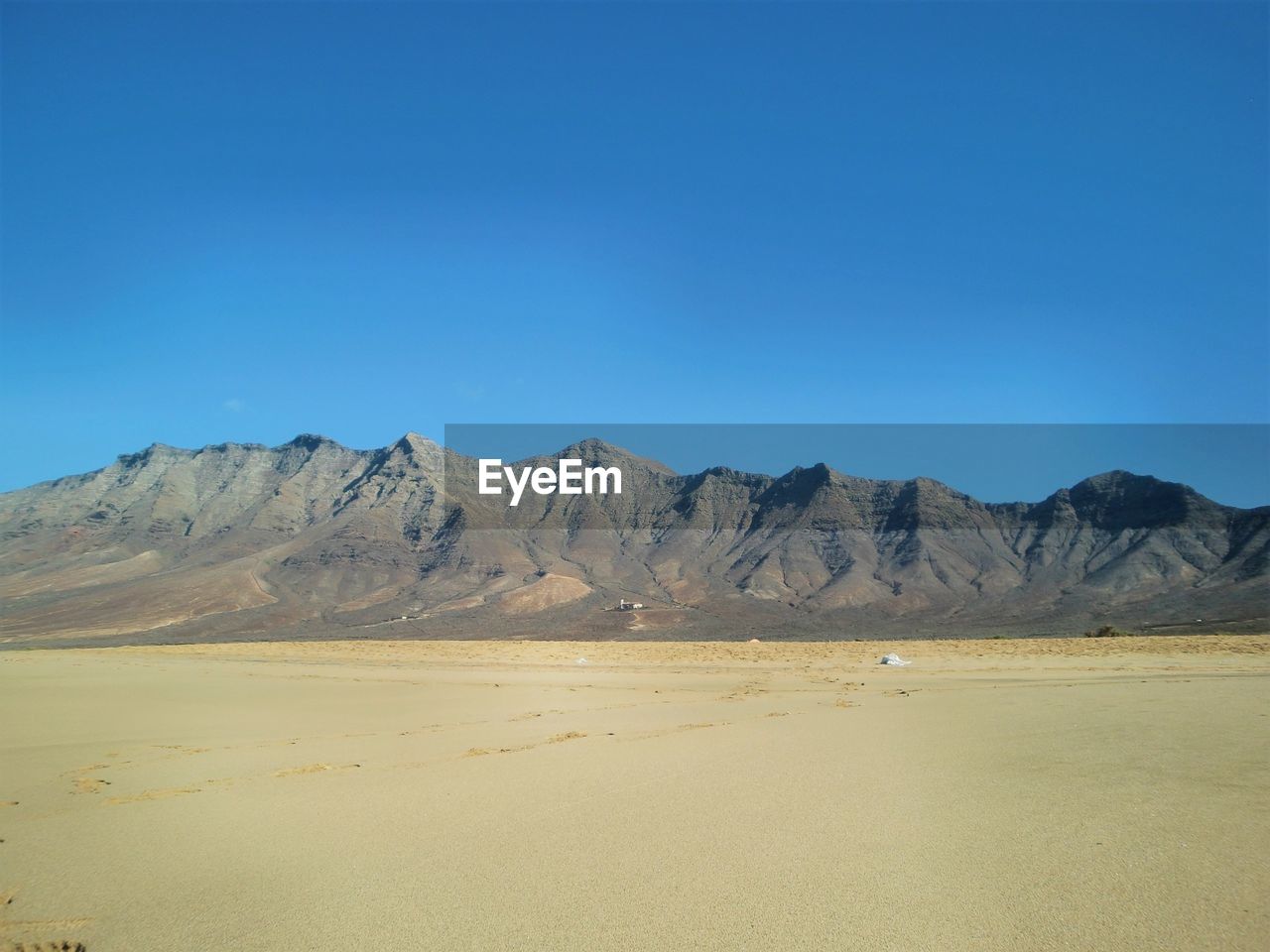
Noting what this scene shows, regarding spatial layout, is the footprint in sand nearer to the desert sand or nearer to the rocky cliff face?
the desert sand

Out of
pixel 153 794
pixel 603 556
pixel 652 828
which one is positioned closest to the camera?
pixel 652 828

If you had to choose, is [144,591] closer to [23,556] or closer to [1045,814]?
[23,556]

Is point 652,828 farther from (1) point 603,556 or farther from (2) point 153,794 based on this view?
(1) point 603,556

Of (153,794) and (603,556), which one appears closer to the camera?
(153,794)

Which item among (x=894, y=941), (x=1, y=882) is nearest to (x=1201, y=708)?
(x=894, y=941)

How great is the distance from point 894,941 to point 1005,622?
300 feet

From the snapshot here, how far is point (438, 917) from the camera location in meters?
4.30

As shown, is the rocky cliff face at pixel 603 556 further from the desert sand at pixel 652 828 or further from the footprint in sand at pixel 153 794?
the footprint in sand at pixel 153 794

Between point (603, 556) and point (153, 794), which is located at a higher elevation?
point (603, 556)

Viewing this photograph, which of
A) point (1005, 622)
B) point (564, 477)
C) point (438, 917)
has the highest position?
point (564, 477)

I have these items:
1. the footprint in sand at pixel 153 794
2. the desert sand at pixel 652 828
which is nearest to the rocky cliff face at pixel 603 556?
the desert sand at pixel 652 828

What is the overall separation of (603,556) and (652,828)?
144846 millimetres

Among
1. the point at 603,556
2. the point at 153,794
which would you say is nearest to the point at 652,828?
the point at 153,794

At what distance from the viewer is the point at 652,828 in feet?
19.1
